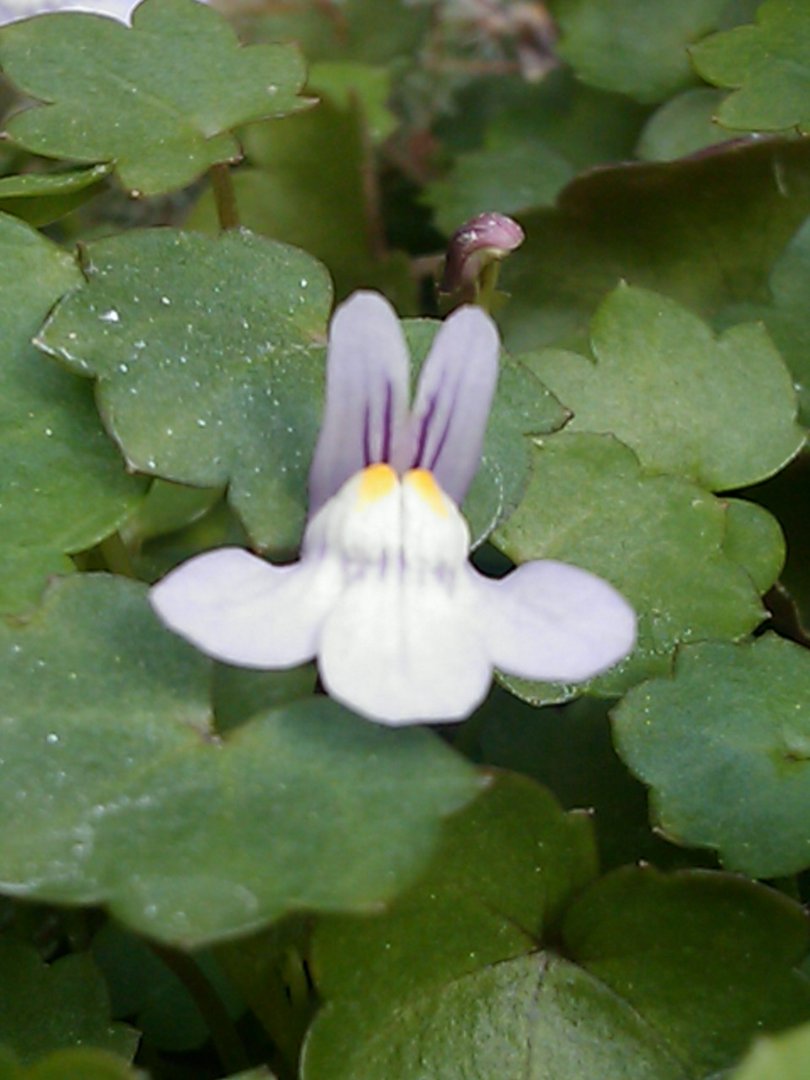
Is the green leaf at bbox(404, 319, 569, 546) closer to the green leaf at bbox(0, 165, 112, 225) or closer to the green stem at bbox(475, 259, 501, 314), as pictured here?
the green stem at bbox(475, 259, 501, 314)

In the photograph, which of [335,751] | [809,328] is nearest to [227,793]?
[335,751]

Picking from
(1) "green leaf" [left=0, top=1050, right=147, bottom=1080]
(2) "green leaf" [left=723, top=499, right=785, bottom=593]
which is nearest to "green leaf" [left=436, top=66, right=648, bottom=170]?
(2) "green leaf" [left=723, top=499, right=785, bottom=593]

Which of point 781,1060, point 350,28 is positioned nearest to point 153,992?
point 781,1060

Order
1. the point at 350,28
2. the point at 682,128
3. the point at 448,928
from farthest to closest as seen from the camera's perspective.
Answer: the point at 350,28 < the point at 682,128 < the point at 448,928

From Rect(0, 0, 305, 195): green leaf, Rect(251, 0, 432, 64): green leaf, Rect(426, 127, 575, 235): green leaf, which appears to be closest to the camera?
Rect(0, 0, 305, 195): green leaf

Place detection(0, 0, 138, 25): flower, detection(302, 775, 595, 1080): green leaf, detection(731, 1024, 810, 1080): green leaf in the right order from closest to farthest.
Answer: detection(731, 1024, 810, 1080): green leaf
detection(302, 775, 595, 1080): green leaf
detection(0, 0, 138, 25): flower

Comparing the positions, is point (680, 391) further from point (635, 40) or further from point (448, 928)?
point (635, 40)

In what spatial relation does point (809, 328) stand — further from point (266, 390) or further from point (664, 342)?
point (266, 390)
